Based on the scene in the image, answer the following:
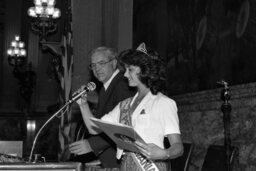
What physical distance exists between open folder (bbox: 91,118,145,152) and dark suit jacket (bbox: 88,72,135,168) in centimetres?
83

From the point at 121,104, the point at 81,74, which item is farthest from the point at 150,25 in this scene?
the point at 121,104

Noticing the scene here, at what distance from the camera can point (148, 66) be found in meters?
3.01

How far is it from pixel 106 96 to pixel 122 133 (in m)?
1.25

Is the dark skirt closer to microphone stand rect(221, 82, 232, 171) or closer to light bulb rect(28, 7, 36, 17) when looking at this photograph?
microphone stand rect(221, 82, 232, 171)

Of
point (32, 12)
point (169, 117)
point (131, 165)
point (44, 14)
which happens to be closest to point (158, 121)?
point (169, 117)

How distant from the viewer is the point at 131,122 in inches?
119

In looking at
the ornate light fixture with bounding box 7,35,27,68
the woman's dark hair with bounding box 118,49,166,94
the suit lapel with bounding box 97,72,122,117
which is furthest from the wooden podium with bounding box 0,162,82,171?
the ornate light fixture with bounding box 7,35,27,68

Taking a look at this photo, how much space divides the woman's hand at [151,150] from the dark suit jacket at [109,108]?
41.0 inches

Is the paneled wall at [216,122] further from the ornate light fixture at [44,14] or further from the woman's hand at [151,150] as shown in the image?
the ornate light fixture at [44,14]

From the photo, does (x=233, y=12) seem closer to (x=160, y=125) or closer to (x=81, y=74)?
(x=81, y=74)

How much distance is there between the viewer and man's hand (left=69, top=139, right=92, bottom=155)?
3.51 metres

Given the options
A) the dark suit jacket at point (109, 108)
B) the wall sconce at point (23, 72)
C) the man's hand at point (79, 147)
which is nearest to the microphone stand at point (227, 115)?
the dark suit jacket at point (109, 108)

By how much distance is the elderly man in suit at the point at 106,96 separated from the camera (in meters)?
3.68

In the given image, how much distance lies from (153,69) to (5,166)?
1.09 meters
